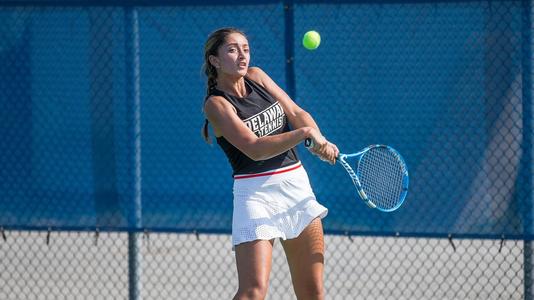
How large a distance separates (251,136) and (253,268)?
23.0 inches

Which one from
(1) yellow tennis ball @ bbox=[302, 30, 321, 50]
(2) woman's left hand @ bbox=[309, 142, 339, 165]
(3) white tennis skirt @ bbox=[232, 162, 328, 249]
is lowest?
(3) white tennis skirt @ bbox=[232, 162, 328, 249]

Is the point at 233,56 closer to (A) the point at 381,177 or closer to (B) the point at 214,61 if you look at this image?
(B) the point at 214,61

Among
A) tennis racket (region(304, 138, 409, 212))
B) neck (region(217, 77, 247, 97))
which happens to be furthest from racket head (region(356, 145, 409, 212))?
neck (region(217, 77, 247, 97))

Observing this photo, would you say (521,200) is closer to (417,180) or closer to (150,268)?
(417,180)

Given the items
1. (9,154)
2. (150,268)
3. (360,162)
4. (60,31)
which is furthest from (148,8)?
(150,268)

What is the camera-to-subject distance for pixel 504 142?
192 inches

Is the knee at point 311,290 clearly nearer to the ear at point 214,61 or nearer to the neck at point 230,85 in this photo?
the neck at point 230,85

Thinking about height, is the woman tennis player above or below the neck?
below

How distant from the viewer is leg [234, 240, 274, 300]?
11.9ft

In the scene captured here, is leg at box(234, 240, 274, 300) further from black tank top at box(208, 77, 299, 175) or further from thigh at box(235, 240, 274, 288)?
black tank top at box(208, 77, 299, 175)

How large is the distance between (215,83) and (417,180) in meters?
1.76

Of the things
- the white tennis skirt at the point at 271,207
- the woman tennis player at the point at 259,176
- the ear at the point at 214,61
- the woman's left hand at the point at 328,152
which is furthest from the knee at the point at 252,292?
the ear at the point at 214,61

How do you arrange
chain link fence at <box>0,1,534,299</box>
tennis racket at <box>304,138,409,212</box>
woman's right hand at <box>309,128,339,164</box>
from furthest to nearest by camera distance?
1. chain link fence at <box>0,1,534,299</box>
2. tennis racket at <box>304,138,409,212</box>
3. woman's right hand at <box>309,128,339,164</box>

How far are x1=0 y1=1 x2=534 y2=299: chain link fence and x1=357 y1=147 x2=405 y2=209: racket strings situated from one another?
67cm
